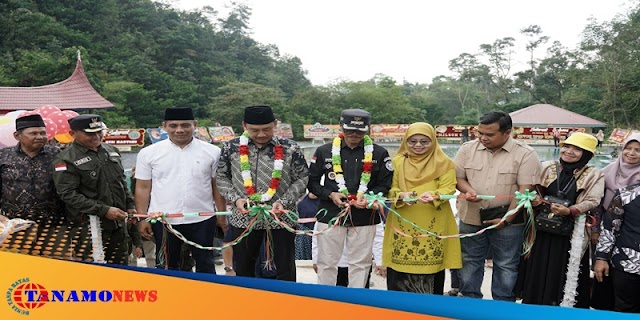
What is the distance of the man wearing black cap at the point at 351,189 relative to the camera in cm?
337

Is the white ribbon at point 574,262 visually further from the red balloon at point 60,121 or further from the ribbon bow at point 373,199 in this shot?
the red balloon at point 60,121

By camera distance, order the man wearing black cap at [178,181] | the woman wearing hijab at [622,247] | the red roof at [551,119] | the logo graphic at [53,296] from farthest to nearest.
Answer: the red roof at [551,119] < the man wearing black cap at [178,181] < the woman wearing hijab at [622,247] < the logo graphic at [53,296]

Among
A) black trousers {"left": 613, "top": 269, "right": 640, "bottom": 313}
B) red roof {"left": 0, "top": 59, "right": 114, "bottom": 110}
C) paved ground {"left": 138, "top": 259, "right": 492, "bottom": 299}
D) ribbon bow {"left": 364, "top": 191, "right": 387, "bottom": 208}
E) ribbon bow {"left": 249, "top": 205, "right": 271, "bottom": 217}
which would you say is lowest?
paved ground {"left": 138, "top": 259, "right": 492, "bottom": 299}

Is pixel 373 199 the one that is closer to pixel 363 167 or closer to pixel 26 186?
pixel 363 167

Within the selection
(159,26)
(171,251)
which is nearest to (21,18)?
(159,26)

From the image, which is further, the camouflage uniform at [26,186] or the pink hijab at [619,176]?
the camouflage uniform at [26,186]

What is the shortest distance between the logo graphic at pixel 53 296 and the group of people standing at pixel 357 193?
757 mm

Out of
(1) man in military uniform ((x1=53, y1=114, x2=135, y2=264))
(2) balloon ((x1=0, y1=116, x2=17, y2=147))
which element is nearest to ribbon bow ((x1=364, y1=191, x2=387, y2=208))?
(1) man in military uniform ((x1=53, y1=114, x2=135, y2=264))

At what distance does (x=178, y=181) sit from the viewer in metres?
3.49

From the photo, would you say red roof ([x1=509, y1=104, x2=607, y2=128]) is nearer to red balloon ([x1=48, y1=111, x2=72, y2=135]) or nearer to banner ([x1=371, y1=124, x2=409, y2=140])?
banner ([x1=371, y1=124, x2=409, y2=140])

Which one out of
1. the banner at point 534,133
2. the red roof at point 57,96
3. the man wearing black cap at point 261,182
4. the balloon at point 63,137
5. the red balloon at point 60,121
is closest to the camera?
the man wearing black cap at point 261,182

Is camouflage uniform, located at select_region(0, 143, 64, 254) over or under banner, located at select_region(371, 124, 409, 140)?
over

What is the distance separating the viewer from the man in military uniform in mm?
3291

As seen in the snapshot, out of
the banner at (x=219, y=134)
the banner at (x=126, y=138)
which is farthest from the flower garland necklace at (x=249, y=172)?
the banner at (x=219, y=134)
